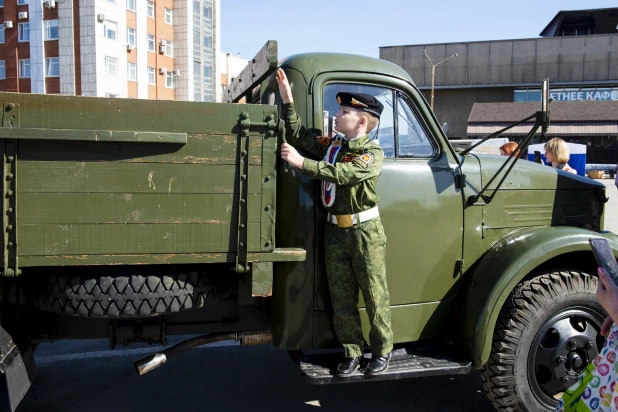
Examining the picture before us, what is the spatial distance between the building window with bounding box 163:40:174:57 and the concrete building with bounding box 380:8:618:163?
19.2 meters

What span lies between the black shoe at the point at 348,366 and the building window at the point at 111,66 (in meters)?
37.7

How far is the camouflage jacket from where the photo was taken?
3188mm

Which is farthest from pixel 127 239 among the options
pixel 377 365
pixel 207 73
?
pixel 207 73

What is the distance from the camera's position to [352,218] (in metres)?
3.34

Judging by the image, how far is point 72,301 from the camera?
9.93 ft

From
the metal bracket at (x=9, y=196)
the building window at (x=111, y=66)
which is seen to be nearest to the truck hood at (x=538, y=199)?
the metal bracket at (x=9, y=196)

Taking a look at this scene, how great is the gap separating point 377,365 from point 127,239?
1.58m

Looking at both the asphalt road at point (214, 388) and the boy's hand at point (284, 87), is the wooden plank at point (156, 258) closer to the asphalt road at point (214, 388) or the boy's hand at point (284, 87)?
the boy's hand at point (284, 87)

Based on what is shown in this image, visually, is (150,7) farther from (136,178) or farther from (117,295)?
(117,295)

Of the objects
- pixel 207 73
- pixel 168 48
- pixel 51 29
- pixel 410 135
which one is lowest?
pixel 410 135

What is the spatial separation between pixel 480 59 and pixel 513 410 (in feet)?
172

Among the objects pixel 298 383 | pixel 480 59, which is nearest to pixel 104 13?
pixel 480 59

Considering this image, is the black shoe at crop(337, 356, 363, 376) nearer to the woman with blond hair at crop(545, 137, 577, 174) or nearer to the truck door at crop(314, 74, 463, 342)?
the truck door at crop(314, 74, 463, 342)

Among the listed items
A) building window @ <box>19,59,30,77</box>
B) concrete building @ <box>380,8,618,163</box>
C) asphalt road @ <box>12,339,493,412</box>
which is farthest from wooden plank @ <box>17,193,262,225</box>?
concrete building @ <box>380,8,618,163</box>
